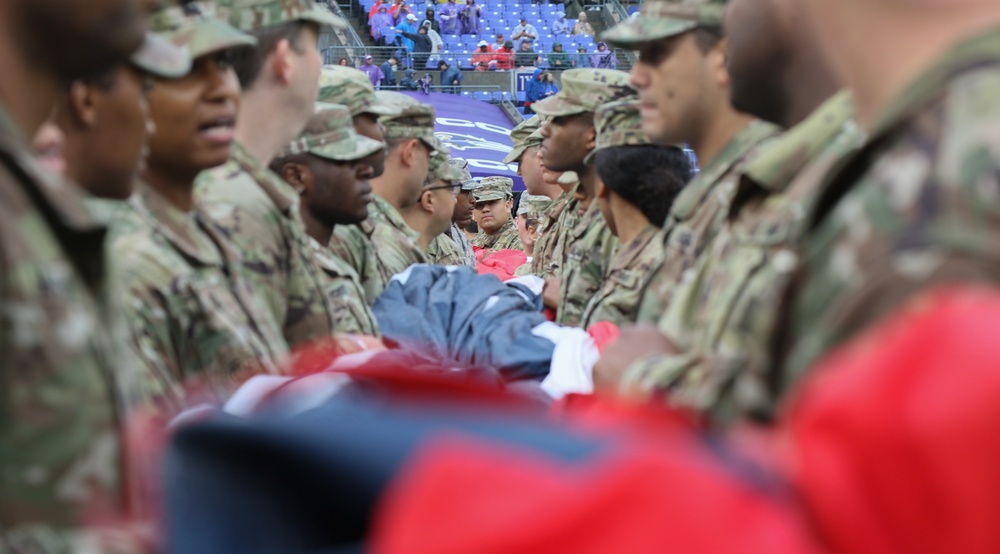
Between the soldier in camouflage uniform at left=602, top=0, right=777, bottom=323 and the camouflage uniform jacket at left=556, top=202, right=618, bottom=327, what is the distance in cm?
212

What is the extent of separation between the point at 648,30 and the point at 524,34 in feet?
77.7

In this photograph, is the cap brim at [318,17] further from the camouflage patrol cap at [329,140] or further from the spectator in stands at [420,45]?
the spectator in stands at [420,45]

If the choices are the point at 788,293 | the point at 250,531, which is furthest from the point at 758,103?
the point at 250,531

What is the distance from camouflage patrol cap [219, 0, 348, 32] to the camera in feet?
14.3

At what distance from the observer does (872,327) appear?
948mm

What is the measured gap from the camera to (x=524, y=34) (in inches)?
1076

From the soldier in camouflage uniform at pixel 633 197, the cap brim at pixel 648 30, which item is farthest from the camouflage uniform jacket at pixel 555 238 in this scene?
the cap brim at pixel 648 30

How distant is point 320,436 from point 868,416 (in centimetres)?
42

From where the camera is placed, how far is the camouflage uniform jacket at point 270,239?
377 cm

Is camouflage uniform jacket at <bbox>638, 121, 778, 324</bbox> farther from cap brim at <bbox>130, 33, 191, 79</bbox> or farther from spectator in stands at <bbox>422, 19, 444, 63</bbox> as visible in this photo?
spectator in stands at <bbox>422, 19, 444, 63</bbox>

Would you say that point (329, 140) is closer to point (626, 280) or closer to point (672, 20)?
point (626, 280)

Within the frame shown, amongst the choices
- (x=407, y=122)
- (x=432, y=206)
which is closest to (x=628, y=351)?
(x=407, y=122)

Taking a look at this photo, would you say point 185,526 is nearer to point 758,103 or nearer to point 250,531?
point 250,531

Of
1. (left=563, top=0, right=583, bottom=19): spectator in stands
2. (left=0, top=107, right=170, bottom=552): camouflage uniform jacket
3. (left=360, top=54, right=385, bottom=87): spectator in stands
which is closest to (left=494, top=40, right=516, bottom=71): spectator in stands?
(left=360, top=54, right=385, bottom=87): spectator in stands
